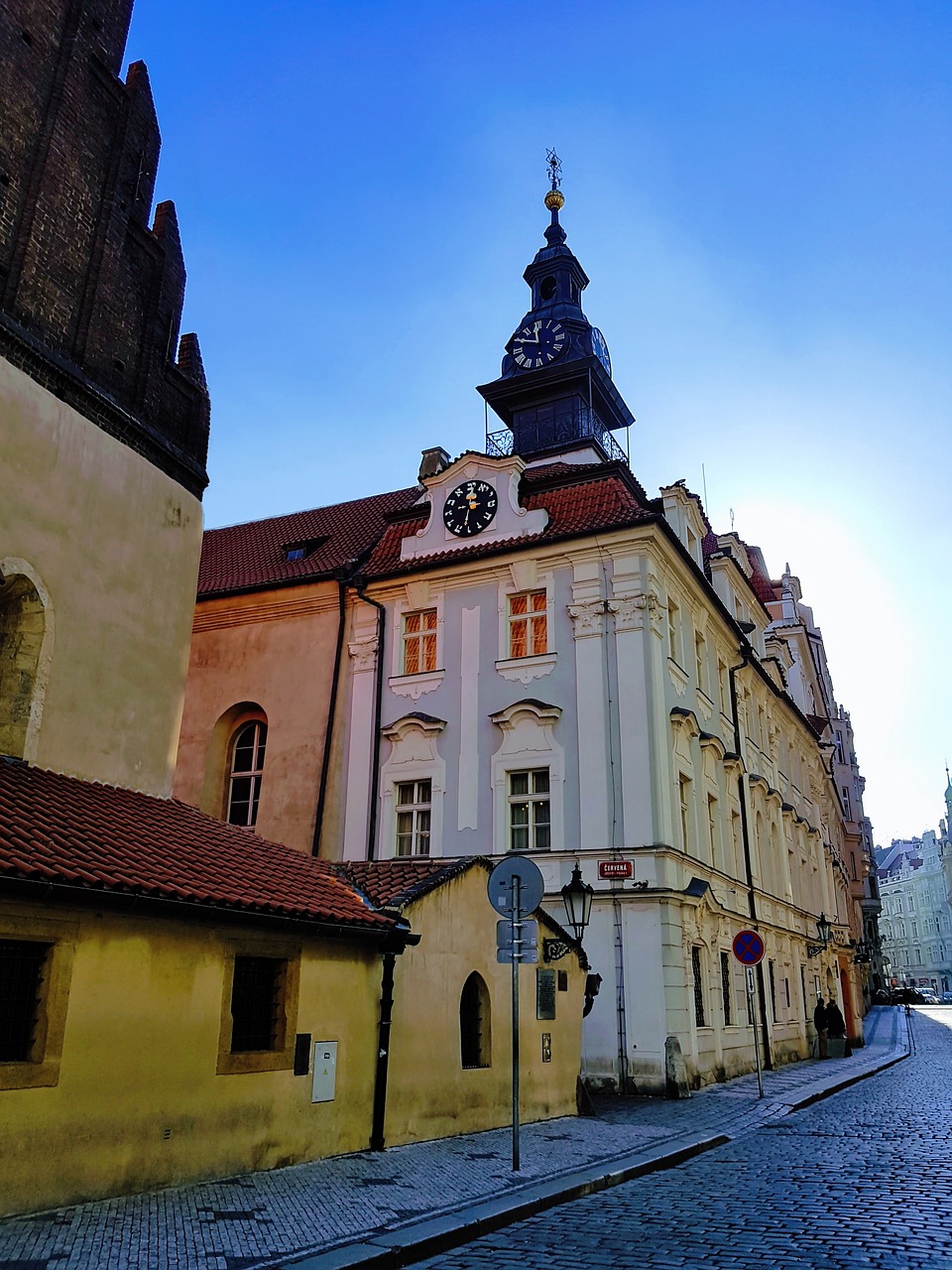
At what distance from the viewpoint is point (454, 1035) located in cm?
1241

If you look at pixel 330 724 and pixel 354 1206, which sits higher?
pixel 330 724

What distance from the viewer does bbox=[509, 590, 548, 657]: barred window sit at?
75.2 feet

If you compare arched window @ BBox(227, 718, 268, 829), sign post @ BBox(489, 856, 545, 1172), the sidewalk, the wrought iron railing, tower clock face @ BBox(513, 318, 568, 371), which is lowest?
the sidewalk

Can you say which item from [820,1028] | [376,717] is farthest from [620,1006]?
[820,1028]

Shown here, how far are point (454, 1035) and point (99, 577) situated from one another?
7668 millimetres

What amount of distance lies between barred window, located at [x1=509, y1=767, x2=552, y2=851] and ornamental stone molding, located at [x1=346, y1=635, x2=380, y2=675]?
194 inches

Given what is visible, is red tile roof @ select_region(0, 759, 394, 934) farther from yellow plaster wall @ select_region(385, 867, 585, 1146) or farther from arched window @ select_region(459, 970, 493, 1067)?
arched window @ select_region(459, 970, 493, 1067)

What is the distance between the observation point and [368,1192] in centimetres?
865

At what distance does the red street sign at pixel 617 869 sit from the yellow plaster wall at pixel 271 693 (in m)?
7.74

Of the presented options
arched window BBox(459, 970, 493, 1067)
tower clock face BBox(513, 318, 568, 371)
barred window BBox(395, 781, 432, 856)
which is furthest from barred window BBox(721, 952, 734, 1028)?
tower clock face BBox(513, 318, 568, 371)

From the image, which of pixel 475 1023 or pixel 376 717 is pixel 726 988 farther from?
pixel 475 1023

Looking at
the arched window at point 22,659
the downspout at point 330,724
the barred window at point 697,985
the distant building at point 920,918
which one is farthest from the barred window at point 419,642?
the distant building at point 920,918

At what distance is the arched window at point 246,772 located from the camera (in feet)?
84.7

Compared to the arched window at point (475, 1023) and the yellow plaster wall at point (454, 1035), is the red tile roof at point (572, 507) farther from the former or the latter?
the arched window at point (475, 1023)
